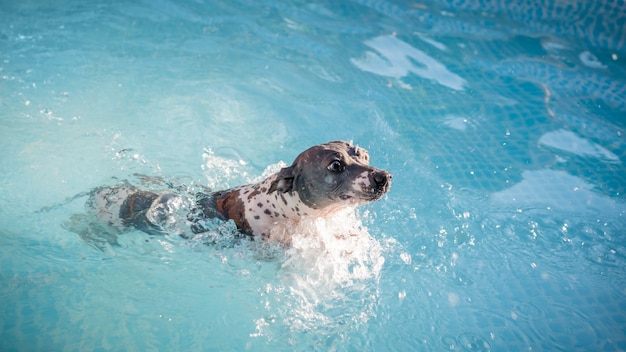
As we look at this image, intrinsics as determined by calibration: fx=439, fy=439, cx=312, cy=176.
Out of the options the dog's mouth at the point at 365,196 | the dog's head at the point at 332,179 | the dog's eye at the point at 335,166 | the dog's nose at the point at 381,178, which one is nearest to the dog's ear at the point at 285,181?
the dog's head at the point at 332,179

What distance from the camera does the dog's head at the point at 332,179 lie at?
387cm

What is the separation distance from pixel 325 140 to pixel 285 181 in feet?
10.8

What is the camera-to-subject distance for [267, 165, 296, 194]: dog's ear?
415 cm

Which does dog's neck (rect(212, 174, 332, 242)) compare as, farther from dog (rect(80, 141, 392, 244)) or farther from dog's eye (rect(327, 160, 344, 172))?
dog's eye (rect(327, 160, 344, 172))

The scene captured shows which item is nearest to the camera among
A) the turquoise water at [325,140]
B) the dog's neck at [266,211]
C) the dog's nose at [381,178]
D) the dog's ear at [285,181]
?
the dog's nose at [381,178]

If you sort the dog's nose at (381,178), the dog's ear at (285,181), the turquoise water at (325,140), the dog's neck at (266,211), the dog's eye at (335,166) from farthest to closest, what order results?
the turquoise water at (325,140) → the dog's neck at (266,211) → the dog's ear at (285,181) → the dog's eye at (335,166) → the dog's nose at (381,178)

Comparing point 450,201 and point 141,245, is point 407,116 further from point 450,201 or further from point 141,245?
point 141,245

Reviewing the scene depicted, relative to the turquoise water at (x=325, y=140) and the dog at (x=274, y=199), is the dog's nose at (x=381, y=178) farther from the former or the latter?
the turquoise water at (x=325, y=140)

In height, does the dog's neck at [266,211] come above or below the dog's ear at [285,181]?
below

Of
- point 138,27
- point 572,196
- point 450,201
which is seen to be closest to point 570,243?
point 572,196

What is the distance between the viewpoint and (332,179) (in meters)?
3.98

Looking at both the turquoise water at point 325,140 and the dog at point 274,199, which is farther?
the turquoise water at point 325,140

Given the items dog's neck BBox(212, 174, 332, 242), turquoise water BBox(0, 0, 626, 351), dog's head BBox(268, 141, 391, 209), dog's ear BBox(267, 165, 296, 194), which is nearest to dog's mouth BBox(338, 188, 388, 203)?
dog's head BBox(268, 141, 391, 209)

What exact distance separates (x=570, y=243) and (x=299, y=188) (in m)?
4.42
